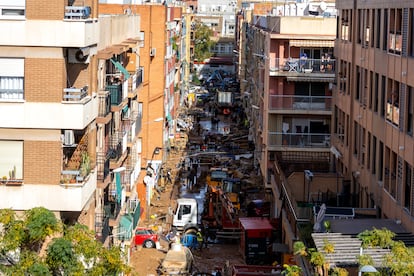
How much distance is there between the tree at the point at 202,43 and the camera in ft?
Result: 503

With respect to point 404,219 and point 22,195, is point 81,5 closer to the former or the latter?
point 22,195

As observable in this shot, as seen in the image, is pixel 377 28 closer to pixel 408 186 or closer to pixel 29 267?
pixel 408 186

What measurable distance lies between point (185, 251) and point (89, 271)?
826 inches

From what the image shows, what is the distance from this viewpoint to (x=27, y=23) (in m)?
24.0

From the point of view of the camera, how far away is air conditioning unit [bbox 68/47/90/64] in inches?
974

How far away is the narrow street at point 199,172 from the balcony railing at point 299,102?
6669 mm

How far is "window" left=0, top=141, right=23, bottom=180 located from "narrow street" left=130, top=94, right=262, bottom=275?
12478 mm

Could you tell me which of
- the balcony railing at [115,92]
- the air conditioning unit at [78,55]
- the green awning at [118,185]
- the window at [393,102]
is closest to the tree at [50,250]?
the air conditioning unit at [78,55]

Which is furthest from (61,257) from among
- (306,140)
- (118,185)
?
(306,140)

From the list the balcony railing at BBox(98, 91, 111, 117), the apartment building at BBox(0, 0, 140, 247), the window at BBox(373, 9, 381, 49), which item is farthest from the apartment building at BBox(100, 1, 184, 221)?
the apartment building at BBox(0, 0, 140, 247)

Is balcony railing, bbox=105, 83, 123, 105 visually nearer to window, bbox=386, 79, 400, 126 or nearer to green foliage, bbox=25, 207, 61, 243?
window, bbox=386, 79, 400, 126

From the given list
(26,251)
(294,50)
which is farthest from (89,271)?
(294,50)

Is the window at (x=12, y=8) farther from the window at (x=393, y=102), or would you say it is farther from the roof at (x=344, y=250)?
the window at (x=393, y=102)

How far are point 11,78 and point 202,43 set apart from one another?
435 ft
